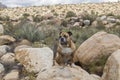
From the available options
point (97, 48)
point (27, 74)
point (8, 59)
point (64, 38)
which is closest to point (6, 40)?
point (8, 59)

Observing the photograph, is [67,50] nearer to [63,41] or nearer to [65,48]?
[65,48]

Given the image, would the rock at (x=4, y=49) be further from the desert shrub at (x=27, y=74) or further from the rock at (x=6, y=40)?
the desert shrub at (x=27, y=74)

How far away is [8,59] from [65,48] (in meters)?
5.62

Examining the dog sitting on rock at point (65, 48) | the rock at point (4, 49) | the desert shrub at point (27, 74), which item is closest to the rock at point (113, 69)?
the dog sitting on rock at point (65, 48)

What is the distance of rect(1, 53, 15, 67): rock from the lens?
45.9ft

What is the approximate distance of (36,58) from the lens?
42.9ft

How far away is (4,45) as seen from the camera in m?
15.3

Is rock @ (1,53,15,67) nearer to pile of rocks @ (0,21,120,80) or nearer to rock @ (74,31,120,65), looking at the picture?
pile of rocks @ (0,21,120,80)

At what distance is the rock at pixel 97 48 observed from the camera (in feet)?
40.6

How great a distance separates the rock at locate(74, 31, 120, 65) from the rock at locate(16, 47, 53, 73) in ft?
3.48

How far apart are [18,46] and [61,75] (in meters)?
6.40

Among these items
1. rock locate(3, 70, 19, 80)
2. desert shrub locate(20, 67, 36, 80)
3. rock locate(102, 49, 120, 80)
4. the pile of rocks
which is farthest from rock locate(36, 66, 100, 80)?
rock locate(3, 70, 19, 80)

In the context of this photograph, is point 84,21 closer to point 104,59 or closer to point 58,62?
point 104,59

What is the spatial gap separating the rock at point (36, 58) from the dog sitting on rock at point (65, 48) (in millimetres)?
3352
